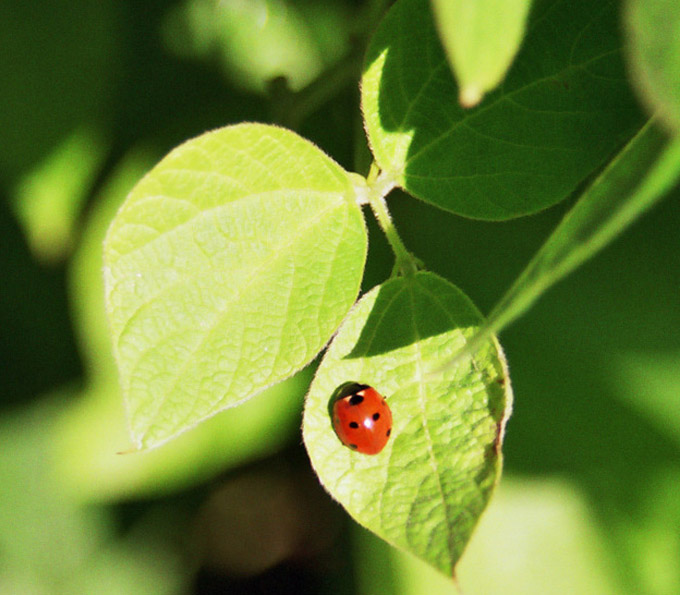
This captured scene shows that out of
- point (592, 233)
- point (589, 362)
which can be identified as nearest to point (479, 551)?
point (589, 362)

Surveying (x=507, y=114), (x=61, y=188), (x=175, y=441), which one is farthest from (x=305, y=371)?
(x=507, y=114)

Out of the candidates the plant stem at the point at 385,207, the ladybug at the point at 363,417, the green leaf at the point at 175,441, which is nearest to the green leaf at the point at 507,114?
the plant stem at the point at 385,207

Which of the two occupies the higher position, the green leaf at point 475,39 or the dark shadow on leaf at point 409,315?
the green leaf at point 475,39

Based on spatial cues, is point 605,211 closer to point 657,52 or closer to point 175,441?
point 657,52

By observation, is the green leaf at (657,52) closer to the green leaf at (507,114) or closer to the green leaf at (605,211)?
the green leaf at (605,211)

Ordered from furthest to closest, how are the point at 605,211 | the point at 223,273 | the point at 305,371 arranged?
the point at 305,371
the point at 223,273
the point at 605,211

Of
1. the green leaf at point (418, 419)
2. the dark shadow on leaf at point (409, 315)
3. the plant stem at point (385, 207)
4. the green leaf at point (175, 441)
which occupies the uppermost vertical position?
the plant stem at point (385, 207)
